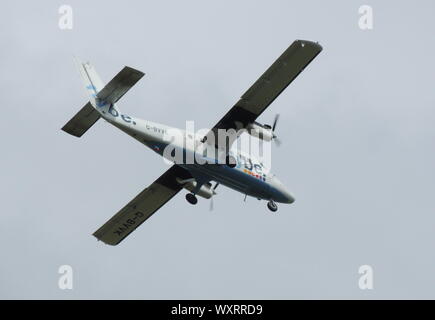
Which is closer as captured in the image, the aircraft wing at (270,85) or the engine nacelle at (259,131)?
the aircraft wing at (270,85)

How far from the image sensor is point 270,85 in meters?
52.8

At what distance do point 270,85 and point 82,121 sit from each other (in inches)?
359

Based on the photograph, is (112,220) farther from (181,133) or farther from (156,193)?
(181,133)

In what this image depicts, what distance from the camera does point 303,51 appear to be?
169ft

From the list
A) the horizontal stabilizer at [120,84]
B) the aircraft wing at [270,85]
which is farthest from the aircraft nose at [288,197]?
the horizontal stabilizer at [120,84]

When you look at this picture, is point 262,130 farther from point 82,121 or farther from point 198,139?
point 82,121

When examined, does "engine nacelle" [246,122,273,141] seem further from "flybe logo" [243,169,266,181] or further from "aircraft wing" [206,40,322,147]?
"flybe logo" [243,169,266,181]

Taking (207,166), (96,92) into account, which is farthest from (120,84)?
(207,166)

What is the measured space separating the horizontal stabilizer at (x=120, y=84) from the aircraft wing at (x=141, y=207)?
22.0ft

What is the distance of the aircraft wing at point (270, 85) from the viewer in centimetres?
5150

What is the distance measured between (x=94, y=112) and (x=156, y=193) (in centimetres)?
684

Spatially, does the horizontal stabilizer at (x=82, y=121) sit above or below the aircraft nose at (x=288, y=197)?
above

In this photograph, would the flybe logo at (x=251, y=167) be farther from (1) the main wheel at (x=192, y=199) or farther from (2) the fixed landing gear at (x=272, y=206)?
(1) the main wheel at (x=192, y=199)

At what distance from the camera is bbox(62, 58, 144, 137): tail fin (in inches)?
1996
